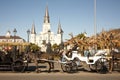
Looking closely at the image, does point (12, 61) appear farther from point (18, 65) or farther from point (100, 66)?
point (100, 66)

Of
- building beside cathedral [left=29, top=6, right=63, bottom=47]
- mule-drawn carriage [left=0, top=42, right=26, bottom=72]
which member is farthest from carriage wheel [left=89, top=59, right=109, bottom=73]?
building beside cathedral [left=29, top=6, right=63, bottom=47]

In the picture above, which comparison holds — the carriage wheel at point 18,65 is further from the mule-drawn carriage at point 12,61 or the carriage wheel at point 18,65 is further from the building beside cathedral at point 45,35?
the building beside cathedral at point 45,35

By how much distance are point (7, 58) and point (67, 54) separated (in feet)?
15.9

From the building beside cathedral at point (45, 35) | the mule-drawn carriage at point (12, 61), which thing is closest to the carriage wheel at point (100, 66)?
the mule-drawn carriage at point (12, 61)

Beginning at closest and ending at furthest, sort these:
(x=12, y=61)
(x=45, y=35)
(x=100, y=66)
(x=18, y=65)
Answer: (x=18, y=65) < (x=100, y=66) < (x=12, y=61) < (x=45, y=35)

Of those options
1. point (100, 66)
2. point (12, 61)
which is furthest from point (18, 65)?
point (100, 66)

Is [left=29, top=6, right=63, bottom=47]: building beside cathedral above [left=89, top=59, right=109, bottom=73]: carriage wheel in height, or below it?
above

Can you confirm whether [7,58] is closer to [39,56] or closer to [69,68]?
[39,56]

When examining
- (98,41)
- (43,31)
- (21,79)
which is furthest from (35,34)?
(21,79)

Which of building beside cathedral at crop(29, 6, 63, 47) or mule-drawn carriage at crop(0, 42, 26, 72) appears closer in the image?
mule-drawn carriage at crop(0, 42, 26, 72)

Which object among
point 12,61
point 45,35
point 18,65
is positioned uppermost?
point 45,35

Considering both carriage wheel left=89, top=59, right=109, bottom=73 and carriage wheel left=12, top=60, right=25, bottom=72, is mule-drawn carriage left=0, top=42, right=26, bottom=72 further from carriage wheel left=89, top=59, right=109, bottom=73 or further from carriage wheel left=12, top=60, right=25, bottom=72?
carriage wheel left=89, top=59, right=109, bottom=73

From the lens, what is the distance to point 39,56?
1889 cm

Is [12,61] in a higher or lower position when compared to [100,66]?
higher
